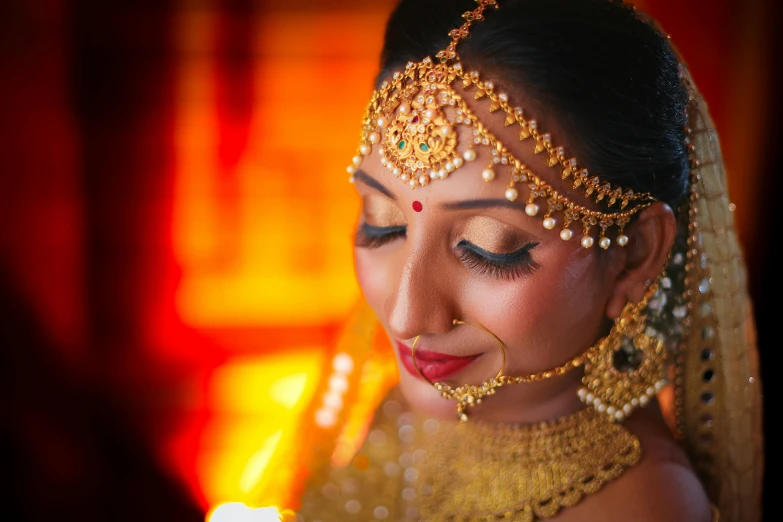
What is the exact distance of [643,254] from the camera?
1090 mm

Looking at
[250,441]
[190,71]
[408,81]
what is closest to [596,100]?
[408,81]

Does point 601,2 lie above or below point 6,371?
above

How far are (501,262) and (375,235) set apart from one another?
233mm

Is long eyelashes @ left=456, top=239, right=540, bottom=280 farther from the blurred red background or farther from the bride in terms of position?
the blurred red background

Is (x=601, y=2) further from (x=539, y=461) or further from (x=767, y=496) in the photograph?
(x=767, y=496)

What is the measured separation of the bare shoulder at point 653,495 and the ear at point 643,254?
0.80 feet

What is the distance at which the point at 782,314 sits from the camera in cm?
243

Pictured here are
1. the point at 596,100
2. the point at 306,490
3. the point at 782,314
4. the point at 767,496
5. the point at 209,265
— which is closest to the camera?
the point at 596,100

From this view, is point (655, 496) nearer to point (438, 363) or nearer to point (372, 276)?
point (438, 363)

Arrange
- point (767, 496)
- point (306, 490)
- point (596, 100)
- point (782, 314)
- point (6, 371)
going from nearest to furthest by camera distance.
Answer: point (596, 100)
point (306, 490)
point (767, 496)
point (782, 314)
point (6, 371)

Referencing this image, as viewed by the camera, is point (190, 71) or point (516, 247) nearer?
point (516, 247)

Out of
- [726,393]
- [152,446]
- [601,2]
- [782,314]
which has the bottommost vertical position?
[152,446]

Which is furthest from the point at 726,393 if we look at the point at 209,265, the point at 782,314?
the point at 209,265

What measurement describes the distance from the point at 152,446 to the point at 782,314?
8.61ft
